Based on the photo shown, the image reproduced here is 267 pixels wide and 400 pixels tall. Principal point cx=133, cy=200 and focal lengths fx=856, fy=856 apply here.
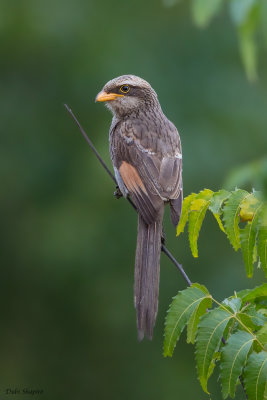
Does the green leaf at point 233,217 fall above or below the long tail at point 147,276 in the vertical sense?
above

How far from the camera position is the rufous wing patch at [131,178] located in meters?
5.60

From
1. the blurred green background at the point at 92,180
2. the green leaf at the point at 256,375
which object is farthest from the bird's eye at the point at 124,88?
the blurred green background at the point at 92,180

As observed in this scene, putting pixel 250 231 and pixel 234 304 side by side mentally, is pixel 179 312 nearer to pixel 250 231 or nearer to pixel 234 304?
pixel 234 304

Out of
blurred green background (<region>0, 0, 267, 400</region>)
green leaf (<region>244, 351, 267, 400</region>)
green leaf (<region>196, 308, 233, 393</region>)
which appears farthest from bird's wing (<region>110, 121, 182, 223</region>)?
blurred green background (<region>0, 0, 267, 400</region>)

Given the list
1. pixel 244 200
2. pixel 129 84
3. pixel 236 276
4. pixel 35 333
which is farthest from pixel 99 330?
pixel 244 200

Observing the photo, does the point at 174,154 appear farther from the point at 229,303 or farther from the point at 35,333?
the point at 35,333

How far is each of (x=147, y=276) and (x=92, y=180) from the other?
10745 millimetres

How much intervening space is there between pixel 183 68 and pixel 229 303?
1210 centimetres

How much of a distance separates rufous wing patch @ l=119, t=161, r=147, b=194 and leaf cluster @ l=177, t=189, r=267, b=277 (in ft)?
4.06

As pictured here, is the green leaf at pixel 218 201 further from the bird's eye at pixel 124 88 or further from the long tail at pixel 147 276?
the bird's eye at pixel 124 88

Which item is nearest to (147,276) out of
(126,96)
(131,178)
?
(131,178)

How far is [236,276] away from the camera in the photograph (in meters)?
14.3

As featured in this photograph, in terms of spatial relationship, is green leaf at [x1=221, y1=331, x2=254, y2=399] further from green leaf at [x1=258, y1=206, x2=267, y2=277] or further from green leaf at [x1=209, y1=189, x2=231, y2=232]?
green leaf at [x1=209, y1=189, x2=231, y2=232]

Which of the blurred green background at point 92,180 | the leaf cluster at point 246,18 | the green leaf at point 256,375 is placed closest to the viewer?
the leaf cluster at point 246,18
